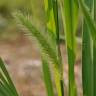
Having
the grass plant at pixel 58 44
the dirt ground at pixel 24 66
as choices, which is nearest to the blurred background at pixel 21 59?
the dirt ground at pixel 24 66

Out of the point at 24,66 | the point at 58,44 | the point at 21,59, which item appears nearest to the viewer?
the point at 58,44

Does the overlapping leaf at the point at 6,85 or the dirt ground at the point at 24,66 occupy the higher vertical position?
the overlapping leaf at the point at 6,85

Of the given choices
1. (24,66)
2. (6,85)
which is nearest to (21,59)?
(24,66)

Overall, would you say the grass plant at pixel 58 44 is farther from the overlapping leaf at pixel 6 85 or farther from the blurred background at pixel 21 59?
the blurred background at pixel 21 59

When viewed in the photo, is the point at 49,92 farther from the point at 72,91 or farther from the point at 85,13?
the point at 85,13

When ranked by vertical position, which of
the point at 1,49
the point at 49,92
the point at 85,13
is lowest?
the point at 1,49

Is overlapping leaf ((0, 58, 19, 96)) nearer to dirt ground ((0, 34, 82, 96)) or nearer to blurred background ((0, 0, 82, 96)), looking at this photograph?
blurred background ((0, 0, 82, 96))

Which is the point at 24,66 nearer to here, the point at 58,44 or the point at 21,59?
the point at 21,59

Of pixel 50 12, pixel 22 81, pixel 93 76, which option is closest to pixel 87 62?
pixel 93 76
